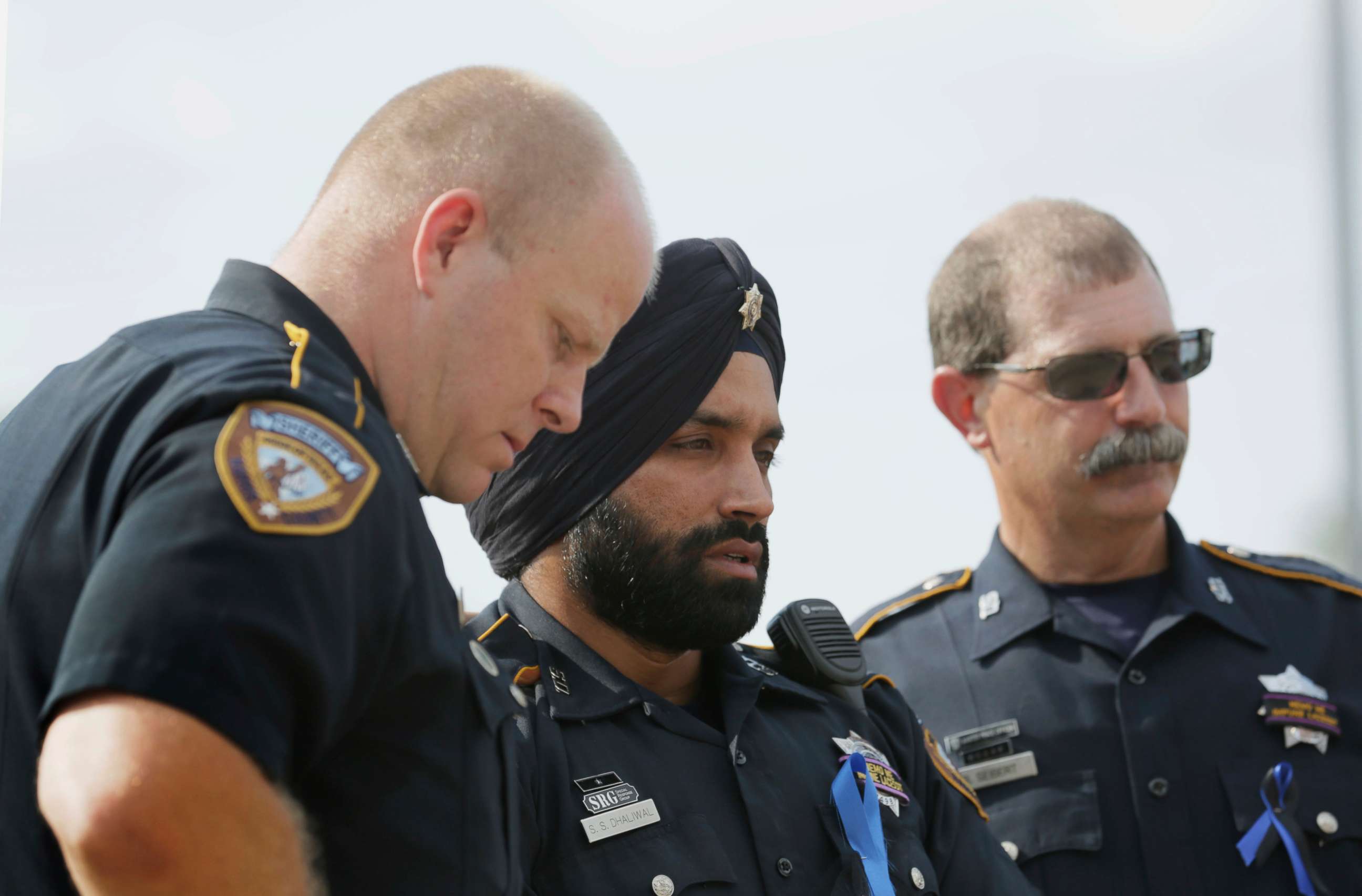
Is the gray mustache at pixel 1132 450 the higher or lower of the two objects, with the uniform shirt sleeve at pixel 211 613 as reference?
lower

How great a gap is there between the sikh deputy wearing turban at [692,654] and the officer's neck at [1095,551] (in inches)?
38.7

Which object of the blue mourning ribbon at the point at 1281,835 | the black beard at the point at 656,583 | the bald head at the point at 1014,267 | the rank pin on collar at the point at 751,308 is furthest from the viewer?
the bald head at the point at 1014,267

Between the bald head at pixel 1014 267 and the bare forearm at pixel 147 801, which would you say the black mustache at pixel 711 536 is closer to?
the bald head at pixel 1014 267

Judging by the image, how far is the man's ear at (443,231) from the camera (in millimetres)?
1865

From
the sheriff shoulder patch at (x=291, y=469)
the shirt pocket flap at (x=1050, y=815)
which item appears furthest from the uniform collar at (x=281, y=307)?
the shirt pocket flap at (x=1050, y=815)

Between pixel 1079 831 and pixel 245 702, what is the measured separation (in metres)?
2.76

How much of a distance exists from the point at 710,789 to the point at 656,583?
0.45 m

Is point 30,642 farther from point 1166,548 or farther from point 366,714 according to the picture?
point 1166,548

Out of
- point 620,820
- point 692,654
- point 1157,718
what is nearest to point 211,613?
point 620,820

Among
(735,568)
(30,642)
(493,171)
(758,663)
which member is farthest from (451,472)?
(758,663)

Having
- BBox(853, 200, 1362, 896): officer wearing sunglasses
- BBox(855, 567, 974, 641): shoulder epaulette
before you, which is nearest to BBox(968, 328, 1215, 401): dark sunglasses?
BBox(853, 200, 1362, 896): officer wearing sunglasses

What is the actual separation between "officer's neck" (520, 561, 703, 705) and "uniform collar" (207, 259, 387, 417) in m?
1.21

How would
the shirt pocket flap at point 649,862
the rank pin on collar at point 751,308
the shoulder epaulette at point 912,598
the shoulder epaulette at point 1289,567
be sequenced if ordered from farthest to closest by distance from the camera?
the shoulder epaulette at point 912,598 → the shoulder epaulette at point 1289,567 → the rank pin on collar at point 751,308 → the shirt pocket flap at point 649,862

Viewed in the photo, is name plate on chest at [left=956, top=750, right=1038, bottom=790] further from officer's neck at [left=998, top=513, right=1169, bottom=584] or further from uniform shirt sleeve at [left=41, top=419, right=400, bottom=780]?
uniform shirt sleeve at [left=41, top=419, right=400, bottom=780]
